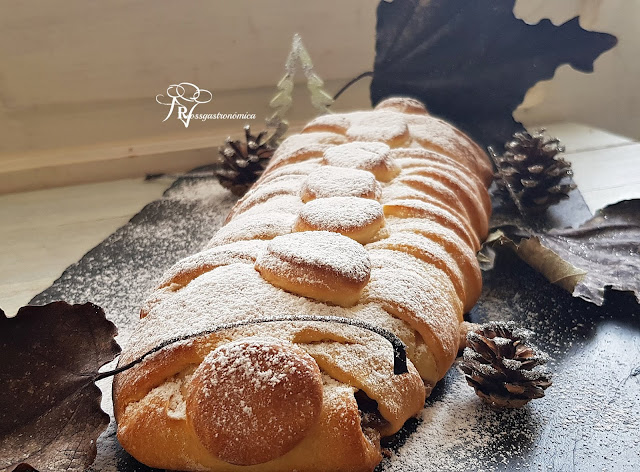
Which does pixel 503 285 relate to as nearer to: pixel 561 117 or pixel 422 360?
pixel 422 360

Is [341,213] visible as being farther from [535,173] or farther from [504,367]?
[535,173]

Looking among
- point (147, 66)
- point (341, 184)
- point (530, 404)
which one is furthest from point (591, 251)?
point (147, 66)

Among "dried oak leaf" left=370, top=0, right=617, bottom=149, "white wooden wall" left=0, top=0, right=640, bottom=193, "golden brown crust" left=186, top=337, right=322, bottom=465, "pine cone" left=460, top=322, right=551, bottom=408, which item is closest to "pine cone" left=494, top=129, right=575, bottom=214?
"dried oak leaf" left=370, top=0, right=617, bottom=149

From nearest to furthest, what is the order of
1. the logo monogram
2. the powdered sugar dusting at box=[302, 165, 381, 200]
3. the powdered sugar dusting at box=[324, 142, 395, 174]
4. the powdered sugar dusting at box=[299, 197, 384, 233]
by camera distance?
the powdered sugar dusting at box=[299, 197, 384, 233], the powdered sugar dusting at box=[302, 165, 381, 200], the powdered sugar dusting at box=[324, 142, 395, 174], the logo monogram

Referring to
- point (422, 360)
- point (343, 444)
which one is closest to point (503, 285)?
point (422, 360)

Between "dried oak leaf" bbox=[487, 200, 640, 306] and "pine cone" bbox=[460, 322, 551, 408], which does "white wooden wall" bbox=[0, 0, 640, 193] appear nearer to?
"dried oak leaf" bbox=[487, 200, 640, 306]

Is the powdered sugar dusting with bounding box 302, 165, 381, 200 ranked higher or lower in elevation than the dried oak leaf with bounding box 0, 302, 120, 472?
higher
